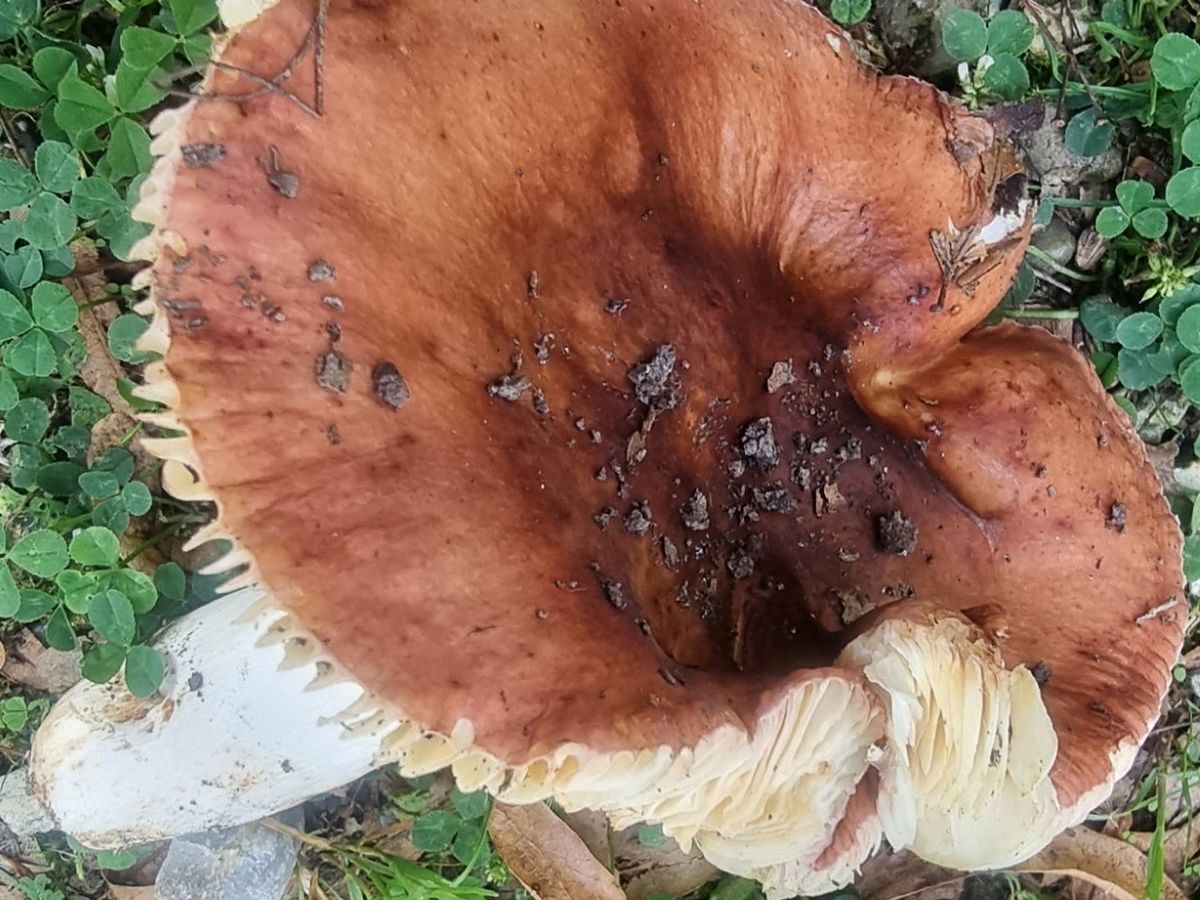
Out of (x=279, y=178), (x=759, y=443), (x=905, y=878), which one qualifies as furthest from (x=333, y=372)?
(x=905, y=878)

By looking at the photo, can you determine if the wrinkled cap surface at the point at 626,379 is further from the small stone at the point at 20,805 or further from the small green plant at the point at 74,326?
the small stone at the point at 20,805

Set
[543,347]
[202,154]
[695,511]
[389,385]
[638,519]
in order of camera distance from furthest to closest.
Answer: [695,511] < [638,519] < [543,347] < [389,385] < [202,154]

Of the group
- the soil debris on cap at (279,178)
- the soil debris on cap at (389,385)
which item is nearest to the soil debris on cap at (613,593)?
the soil debris on cap at (389,385)

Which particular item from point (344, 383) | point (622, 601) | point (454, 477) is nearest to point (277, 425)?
point (344, 383)

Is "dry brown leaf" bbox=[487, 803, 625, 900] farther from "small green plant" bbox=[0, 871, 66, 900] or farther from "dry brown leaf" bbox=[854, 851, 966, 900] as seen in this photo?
"small green plant" bbox=[0, 871, 66, 900]

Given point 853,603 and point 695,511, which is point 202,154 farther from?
point 853,603
